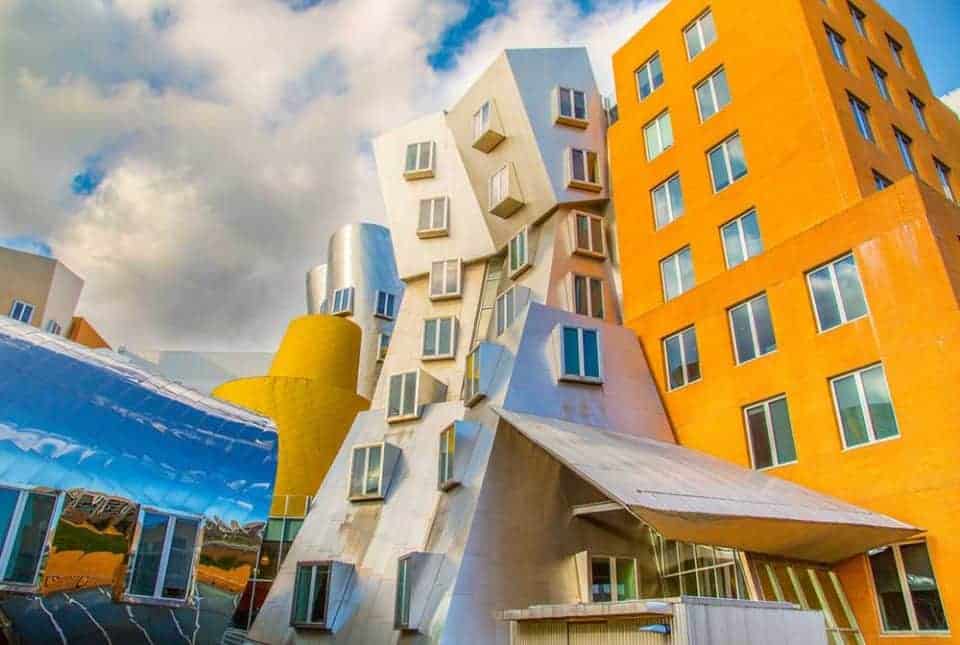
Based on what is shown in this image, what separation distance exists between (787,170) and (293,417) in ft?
73.1

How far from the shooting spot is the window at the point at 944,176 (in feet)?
73.9

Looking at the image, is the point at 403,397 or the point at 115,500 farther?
the point at 403,397

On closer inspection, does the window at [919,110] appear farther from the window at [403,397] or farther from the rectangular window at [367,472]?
the rectangular window at [367,472]

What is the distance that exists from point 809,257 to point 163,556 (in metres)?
16.8

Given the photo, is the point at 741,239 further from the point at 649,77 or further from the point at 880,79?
the point at 649,77

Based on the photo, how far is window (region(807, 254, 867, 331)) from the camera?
16.1 m

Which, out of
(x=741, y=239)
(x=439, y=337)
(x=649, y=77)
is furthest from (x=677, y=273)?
(x=439, y=337)

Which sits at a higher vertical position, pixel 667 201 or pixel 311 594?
pixel 667 201

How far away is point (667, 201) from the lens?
23297mm

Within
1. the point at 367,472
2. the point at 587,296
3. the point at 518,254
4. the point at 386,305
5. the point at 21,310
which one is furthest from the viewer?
the point at 386,305

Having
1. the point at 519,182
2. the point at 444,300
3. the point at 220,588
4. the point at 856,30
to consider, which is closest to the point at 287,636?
the point at 220,588

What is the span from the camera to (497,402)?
18781 millimetres

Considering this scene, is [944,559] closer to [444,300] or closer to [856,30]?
[856,30]

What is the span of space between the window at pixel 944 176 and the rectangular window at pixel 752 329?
31.2 feet
